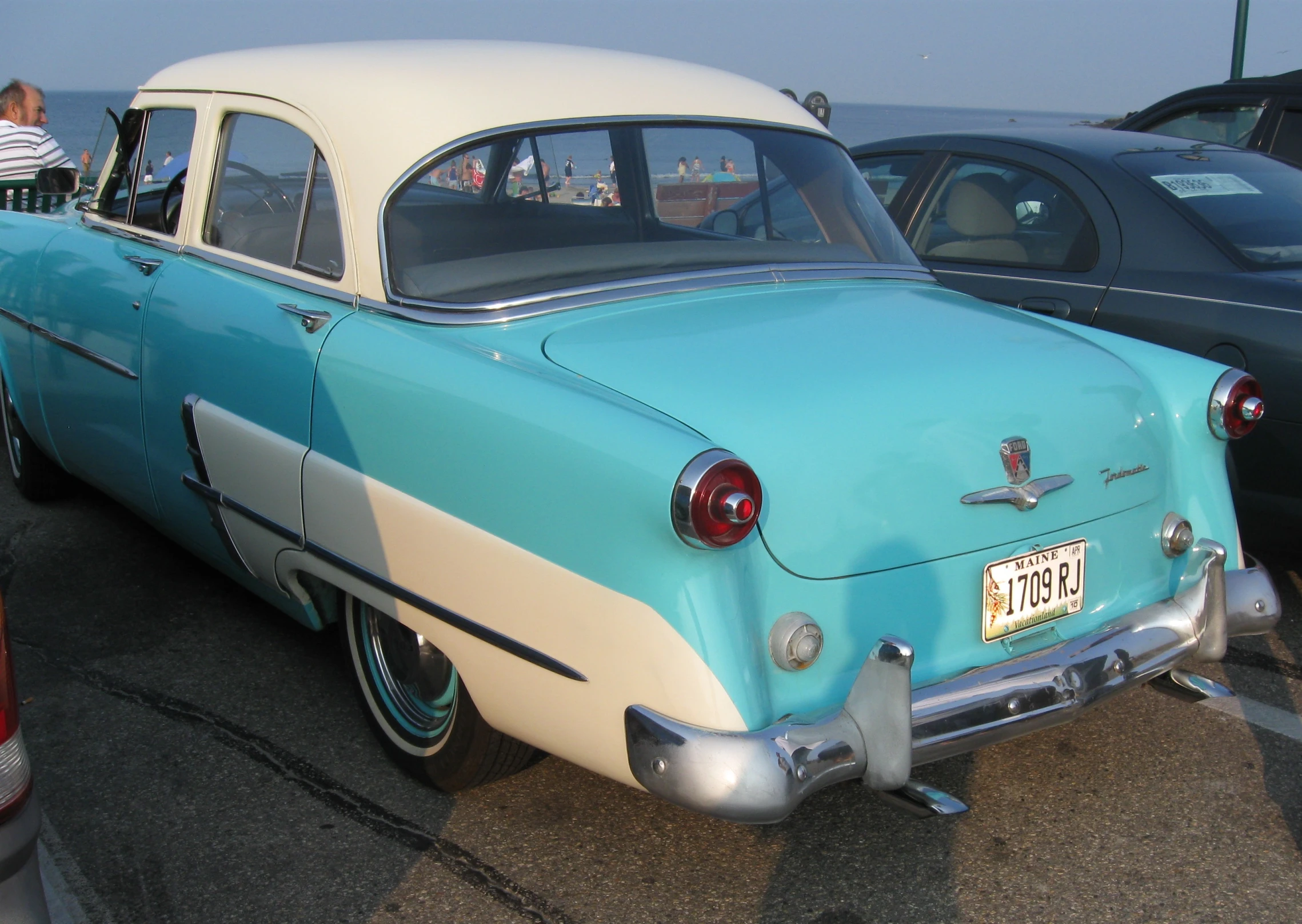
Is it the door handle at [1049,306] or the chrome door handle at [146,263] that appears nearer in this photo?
the chrome door handle at [146,263]

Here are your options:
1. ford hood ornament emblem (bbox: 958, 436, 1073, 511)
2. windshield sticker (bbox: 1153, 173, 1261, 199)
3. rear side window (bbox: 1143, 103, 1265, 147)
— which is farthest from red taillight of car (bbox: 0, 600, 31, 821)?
rear side window (bbox: 1143, 103, 1265, 147)

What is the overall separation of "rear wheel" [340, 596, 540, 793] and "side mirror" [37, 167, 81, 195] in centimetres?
265

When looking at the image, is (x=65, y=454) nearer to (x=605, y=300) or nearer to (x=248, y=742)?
(x=248, y=742)

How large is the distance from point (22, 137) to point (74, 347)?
4.04m

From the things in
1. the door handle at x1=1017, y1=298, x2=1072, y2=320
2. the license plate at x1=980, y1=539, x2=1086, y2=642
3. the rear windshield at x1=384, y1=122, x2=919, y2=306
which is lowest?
the license plate at x1=980, y1=539, x2=1086, y2=642

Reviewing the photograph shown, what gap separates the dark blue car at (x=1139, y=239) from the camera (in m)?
3.98

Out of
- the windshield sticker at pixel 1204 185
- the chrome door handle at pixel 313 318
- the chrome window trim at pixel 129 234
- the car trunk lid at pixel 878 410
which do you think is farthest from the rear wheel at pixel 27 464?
the windshield sticker at pixel 1204 185

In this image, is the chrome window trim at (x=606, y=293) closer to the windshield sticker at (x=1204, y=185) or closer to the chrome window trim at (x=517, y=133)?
the chrome window trim at (x=517, y=133)

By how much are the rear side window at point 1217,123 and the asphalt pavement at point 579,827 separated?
3577 millimetres

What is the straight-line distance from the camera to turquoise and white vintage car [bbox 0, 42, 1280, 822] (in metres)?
2.34

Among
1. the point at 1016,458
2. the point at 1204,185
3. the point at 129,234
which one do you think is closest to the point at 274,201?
the point at 129,234

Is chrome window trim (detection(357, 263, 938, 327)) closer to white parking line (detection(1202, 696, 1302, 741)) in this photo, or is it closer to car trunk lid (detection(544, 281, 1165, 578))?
car trunk lid (detection(544, 281, 1165, 578))

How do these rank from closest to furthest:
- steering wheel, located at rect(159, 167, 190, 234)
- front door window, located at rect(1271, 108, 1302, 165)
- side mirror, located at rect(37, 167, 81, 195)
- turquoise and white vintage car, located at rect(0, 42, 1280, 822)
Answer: turquoise and white vintage car, located at rect(0, 42, 1280, 822) → steering wheel, located at rect(159, 167, 190, 234) → side mirror, located at rect(37, 167, 81, 195) → front door window, located at rect(1271, 108, 1302, 165)

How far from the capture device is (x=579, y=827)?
9.70 feet
